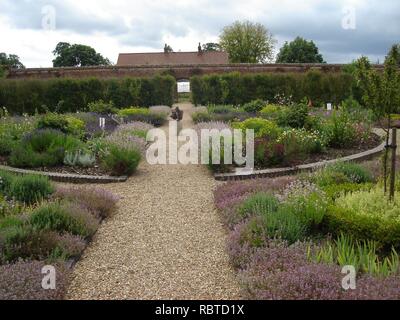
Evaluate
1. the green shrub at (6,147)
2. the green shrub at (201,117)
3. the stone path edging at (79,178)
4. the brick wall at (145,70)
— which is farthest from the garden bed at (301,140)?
the brick wall at (145,70)

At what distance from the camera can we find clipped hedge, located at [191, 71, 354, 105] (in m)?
22.9

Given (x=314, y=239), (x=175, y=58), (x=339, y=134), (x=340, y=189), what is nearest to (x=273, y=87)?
(x=339, y=134)

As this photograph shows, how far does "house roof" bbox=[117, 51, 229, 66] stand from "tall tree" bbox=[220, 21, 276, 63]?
8425 millimetres

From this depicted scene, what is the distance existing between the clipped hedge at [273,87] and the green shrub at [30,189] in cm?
1687

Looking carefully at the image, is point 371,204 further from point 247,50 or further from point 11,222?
point 247,50

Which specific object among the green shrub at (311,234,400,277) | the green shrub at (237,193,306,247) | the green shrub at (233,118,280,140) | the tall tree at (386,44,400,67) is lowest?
the green shrub at (311,234,400,277)

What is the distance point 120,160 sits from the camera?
30.4ft

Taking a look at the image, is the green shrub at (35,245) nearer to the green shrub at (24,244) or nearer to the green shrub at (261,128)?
the green shrub at (24,244)

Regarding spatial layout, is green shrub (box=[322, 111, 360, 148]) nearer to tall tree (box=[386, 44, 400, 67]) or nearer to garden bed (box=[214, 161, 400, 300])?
garden bed (box=[214, 161, 400, 300])

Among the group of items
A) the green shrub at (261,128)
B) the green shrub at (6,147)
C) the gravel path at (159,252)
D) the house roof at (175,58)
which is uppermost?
the house roof at (175,58)

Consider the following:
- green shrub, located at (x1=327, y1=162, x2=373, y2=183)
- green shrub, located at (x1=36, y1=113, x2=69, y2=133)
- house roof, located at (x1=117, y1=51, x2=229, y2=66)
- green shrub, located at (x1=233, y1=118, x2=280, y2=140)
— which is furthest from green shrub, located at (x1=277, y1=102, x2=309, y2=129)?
house roof, located at (x1=117, y1=51, x2=229, y2=66)

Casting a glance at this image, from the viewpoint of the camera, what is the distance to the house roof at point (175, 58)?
145ft

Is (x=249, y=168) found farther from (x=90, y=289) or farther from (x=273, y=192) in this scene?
(x=90, y=289)

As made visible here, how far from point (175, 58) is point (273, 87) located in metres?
23.1
